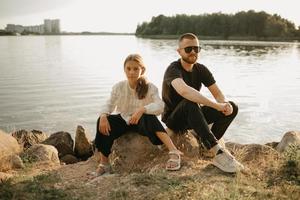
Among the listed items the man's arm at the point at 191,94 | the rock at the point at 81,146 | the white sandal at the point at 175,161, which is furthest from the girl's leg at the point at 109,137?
the rock at the point at 81,146

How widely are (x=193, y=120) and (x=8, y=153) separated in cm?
439

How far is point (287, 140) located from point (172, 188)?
5.04 metres

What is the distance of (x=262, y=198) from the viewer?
5.36 metres

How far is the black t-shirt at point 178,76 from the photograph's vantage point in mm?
6816

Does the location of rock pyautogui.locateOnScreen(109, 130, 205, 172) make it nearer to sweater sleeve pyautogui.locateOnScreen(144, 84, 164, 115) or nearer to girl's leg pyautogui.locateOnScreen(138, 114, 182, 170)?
girl's leg pyautogui.locateOnScreen(138, 114, 182, 170)

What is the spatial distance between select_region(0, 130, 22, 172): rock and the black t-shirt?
2.97m

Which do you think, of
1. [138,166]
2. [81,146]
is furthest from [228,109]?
[81,146]

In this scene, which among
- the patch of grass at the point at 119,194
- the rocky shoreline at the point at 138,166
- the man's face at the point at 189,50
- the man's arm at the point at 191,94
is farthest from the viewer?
the man's face at the point at 189,50


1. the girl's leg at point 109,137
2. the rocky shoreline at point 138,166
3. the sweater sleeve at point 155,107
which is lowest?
the rocky shoreline at point 138,166

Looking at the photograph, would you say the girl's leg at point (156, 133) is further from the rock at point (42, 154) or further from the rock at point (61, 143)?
the rock at point (61, 143)

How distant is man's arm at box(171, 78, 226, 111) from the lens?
20.9 ft

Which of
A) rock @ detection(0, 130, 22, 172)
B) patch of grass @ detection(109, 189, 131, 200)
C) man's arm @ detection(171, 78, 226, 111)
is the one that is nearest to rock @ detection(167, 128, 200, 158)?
man's arm @ detection(171, 78, 226, 111)

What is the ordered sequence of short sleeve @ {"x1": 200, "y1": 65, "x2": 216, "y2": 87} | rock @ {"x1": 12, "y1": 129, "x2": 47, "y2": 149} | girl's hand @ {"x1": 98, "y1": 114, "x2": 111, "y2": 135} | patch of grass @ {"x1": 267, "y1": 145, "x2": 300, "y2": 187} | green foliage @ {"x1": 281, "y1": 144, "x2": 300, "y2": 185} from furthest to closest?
rock @ {"x1": 12, "y1": 129, "x2": 47, "y2": 149} < short sleeve @ {"x1": 200, "y1": 65, "x2": 216, "y2": 87} < girl's hand @ {"x1": 98, "y1": 114, "x2": 111, "y2": 135} < green foliage @ {"x1": 281, "y1": 144, "x2": 300, "y2": 185} < patch of grass @ {"x1": 267, "y1": 145, "x2": 300, "y2": 187}

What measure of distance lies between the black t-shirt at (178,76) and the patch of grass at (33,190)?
2331 mm
